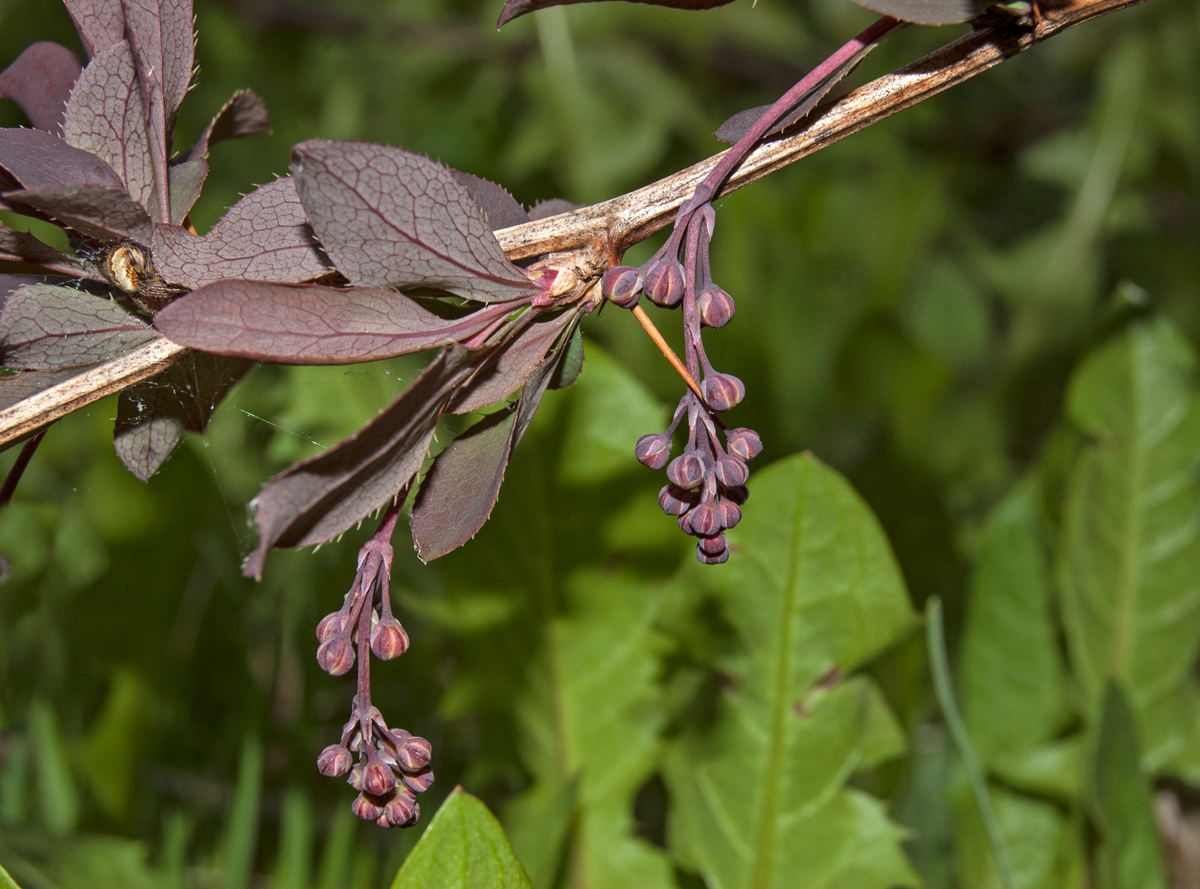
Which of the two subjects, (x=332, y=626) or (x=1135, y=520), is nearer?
(x=332, y=626)

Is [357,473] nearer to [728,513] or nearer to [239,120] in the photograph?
[728,513]

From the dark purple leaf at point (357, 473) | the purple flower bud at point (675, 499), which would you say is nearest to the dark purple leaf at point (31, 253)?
the dark purple leaf at point (357, 473)

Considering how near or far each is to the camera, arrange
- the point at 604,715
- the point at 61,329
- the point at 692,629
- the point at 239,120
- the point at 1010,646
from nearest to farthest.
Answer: the point at 61,329
the point at 239,120
the point at 692,629
the point at 604,715
the point at 1010,646

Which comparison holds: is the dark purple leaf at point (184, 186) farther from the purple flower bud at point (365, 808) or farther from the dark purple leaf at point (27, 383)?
the purple flower bud at point (365, 808)

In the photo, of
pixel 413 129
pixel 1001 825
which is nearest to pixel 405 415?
pixel 1001 825

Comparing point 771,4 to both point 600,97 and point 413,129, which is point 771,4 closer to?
point 600,97

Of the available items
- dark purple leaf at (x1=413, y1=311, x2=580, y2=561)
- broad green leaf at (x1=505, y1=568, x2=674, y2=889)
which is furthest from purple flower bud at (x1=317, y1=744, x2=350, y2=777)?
broad green leaf at (x1=505, y1=568, x2=674, y2=889)

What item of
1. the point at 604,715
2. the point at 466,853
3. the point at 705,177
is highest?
the point at 705,177

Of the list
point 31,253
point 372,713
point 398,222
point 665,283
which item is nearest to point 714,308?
point 665,283
